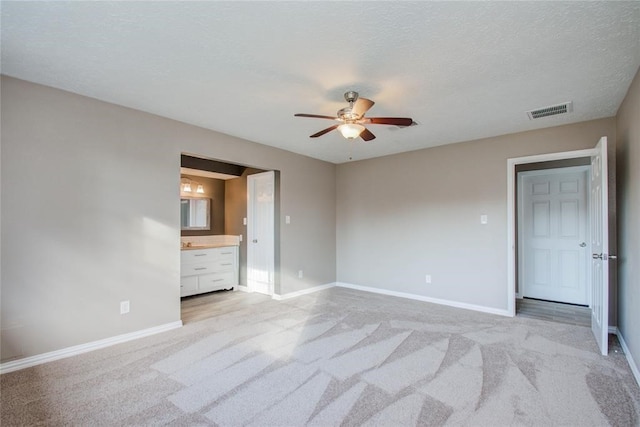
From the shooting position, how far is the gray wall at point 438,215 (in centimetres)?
406

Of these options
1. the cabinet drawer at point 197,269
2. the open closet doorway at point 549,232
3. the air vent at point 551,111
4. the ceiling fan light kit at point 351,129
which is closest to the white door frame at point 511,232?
the open closet doorway at point 549,232

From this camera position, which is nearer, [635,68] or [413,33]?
[413,33]

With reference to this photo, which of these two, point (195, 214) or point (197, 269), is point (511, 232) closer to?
point (197, 269)

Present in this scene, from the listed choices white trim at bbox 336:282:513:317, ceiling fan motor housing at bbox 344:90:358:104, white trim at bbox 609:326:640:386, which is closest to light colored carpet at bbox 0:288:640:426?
white trim at bbox 609:326:640:386

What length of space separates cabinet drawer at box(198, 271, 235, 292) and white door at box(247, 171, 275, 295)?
0.33 meters

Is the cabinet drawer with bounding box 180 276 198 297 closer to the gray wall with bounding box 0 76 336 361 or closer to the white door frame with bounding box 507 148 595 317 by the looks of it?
the gray wall with bounding box 0 76 336 361

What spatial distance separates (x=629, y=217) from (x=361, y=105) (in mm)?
2587

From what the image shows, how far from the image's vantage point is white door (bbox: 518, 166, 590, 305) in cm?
457

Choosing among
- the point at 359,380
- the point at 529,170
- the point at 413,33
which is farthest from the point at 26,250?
the point at 529,170

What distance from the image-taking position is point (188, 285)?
15.9ft

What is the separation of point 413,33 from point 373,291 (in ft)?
13.7

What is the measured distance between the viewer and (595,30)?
192cm

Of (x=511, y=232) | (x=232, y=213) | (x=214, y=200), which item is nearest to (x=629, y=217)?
(x=511, y=232)

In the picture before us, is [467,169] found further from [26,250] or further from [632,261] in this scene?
A: [26,250]
